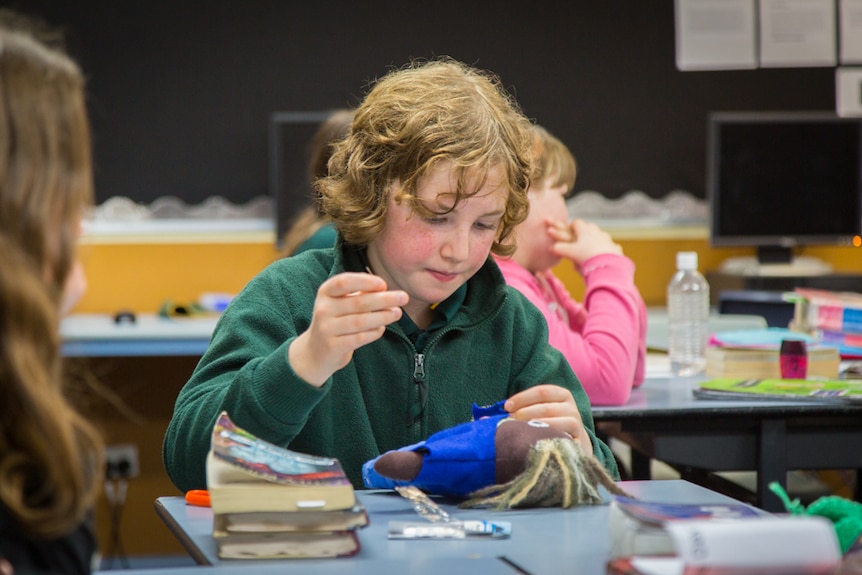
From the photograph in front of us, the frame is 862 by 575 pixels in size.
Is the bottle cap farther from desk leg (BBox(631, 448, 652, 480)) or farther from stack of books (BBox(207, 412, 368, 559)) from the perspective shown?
stack of books (BBox(207, 412, 368, 559))

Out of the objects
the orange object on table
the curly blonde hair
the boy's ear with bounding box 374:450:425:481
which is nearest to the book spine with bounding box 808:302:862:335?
the boy's ear with bounding box 374:450:425:481

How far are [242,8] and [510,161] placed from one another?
300 cm

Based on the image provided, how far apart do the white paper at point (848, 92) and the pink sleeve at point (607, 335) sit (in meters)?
2.61

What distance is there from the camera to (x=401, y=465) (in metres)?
1.40

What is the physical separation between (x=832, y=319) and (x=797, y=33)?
2.15 meters

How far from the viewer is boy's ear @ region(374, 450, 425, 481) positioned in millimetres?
1396

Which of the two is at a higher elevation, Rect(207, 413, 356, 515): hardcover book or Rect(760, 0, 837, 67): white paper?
Rect(760, 0, 837, 67): white paper

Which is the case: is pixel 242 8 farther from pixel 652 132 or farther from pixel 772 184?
pixel 772 184

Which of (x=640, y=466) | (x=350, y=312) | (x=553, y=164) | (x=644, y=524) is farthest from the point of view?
(x=640, y=466)

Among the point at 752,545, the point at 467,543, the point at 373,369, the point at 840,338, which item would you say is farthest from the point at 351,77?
the point at 752,545

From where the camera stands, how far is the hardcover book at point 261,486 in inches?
45.2

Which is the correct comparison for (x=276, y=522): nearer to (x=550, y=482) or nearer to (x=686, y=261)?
(x=550, y=482)

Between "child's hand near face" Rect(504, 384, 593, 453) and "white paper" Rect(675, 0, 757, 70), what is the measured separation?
3.38 m

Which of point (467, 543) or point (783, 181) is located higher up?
point (783, 181)
